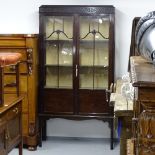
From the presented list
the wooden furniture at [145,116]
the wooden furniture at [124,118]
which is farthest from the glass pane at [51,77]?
the wooden furniture at [145,116]

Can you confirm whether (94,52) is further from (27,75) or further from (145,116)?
(145,116)

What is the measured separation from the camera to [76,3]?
4.77m

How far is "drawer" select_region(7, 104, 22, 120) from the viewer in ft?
9.92

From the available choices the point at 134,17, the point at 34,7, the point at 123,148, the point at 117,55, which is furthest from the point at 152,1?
the point at 123,148

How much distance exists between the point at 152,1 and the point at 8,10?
2.04 meters

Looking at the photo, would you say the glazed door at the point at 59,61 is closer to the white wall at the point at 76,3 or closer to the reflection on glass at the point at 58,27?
the reflection on glass at the point at 58,27

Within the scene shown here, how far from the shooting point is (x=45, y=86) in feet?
15.2

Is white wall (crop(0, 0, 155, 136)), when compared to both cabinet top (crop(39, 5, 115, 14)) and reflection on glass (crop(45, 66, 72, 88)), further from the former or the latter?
reflection on glass (crop(45, 66, 72, 88))

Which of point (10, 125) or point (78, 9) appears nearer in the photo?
point (10, 125)

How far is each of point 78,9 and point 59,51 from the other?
63 cm

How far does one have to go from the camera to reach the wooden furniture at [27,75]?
14.6 ft

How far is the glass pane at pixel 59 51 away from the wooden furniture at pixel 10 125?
1.39m

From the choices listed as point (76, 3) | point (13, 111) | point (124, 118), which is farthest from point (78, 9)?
point (124, 118)

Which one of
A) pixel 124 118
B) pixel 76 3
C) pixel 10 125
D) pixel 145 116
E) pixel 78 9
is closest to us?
pixel 145 116
